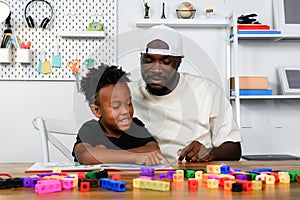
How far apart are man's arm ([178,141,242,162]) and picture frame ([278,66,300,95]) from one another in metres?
0.99

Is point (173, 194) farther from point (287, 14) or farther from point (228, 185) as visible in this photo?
point (287, 14)

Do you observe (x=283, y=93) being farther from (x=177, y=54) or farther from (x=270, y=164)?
(x=270, y=164)

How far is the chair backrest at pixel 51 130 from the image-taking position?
1807 millimetres

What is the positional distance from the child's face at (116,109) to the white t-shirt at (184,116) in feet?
1.19

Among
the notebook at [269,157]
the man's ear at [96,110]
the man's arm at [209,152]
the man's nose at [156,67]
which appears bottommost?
the notebook at [269,157]

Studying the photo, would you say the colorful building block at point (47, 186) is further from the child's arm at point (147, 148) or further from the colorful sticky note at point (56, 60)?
the colorful sticky note at point (56, 60)

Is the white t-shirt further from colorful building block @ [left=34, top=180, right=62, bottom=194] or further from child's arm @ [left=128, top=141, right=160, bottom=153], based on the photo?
colorful building block @ [left=34, top=180, right=62, bottom=194]

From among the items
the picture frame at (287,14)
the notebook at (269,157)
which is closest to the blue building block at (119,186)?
the notebook at (269,157)

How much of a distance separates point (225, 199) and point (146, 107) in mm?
1160

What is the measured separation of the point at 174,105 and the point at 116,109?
48 cm

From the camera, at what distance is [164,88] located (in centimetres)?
202

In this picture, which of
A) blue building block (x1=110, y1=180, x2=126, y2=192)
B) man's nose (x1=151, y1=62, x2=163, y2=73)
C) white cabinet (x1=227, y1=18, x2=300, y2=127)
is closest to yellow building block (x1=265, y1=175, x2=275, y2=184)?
blue building block (x1=110, y1=180, x2=126, y2=192)

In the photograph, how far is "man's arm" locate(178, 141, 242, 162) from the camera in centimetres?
159

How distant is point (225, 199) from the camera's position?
866 millimetres
